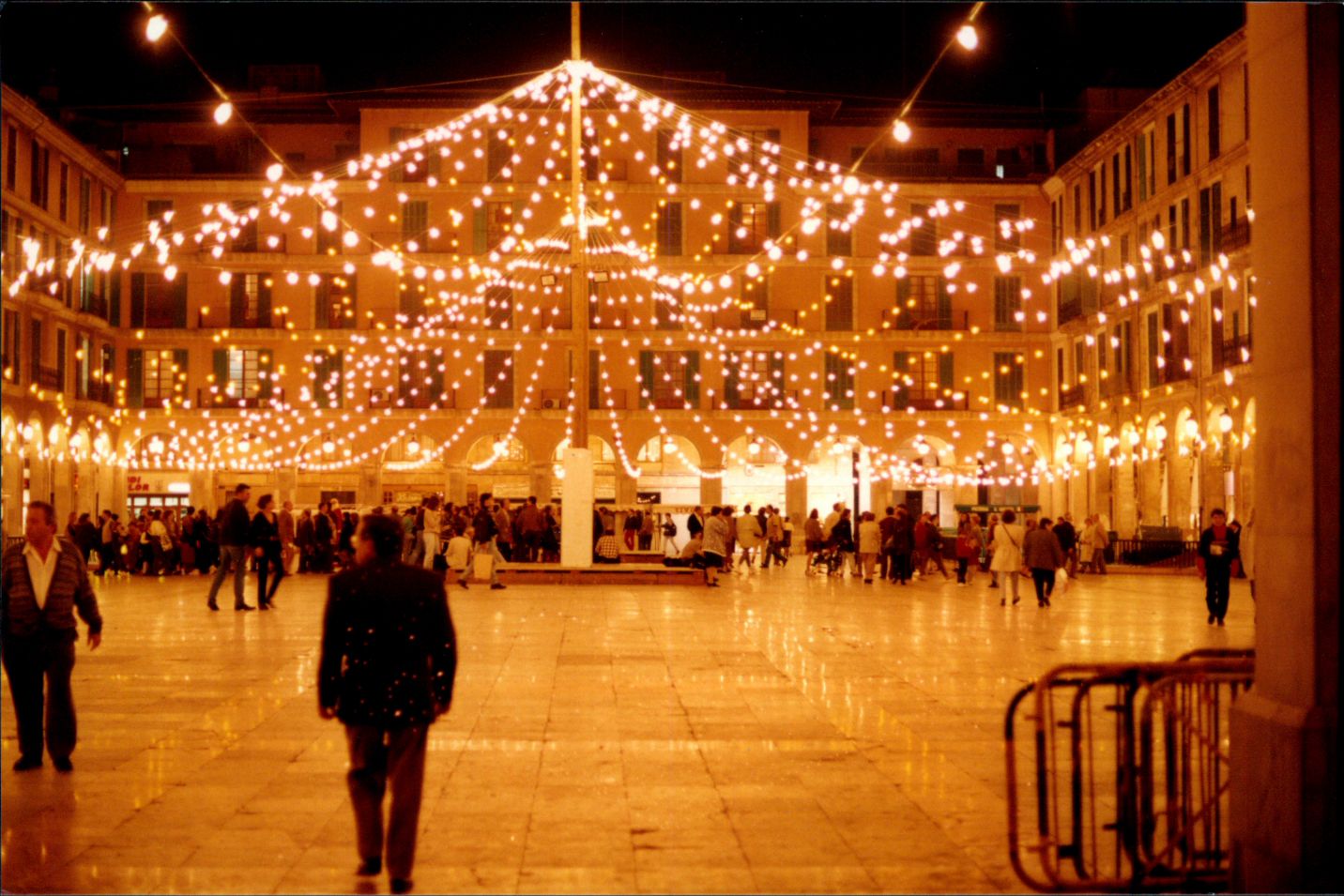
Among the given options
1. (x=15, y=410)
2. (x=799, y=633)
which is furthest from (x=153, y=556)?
(x=799, y=633)

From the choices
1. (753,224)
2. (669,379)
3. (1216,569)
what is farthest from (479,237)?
(1216,569)

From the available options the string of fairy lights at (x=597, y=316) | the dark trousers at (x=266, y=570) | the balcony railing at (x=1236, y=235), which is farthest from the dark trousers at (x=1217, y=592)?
the string of fairy lights at (x=597, y=316)

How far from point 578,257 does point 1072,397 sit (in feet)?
91.1

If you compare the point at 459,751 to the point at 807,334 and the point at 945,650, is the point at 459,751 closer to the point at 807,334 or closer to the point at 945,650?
A: the point at 945,650

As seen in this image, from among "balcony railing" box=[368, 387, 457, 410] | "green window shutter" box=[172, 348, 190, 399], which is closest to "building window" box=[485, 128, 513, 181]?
"balcony railing" box=[368, 387, 457, 410]

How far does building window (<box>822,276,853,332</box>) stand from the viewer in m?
51.2

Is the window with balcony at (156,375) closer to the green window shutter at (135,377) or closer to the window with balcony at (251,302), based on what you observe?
the green window shutter at (135,377)

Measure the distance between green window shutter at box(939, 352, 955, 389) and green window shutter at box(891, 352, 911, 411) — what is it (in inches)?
41.6

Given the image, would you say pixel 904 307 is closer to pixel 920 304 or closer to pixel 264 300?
pixel 920 304

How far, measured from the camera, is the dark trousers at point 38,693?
7840mm

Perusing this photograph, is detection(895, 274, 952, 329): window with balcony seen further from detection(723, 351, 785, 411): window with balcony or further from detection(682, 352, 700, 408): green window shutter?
Answer: detection(682, 352, 700, 408): green window shutter

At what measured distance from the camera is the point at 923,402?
51031mm

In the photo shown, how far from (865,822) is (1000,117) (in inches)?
1927

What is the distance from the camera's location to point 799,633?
16.3 meters
